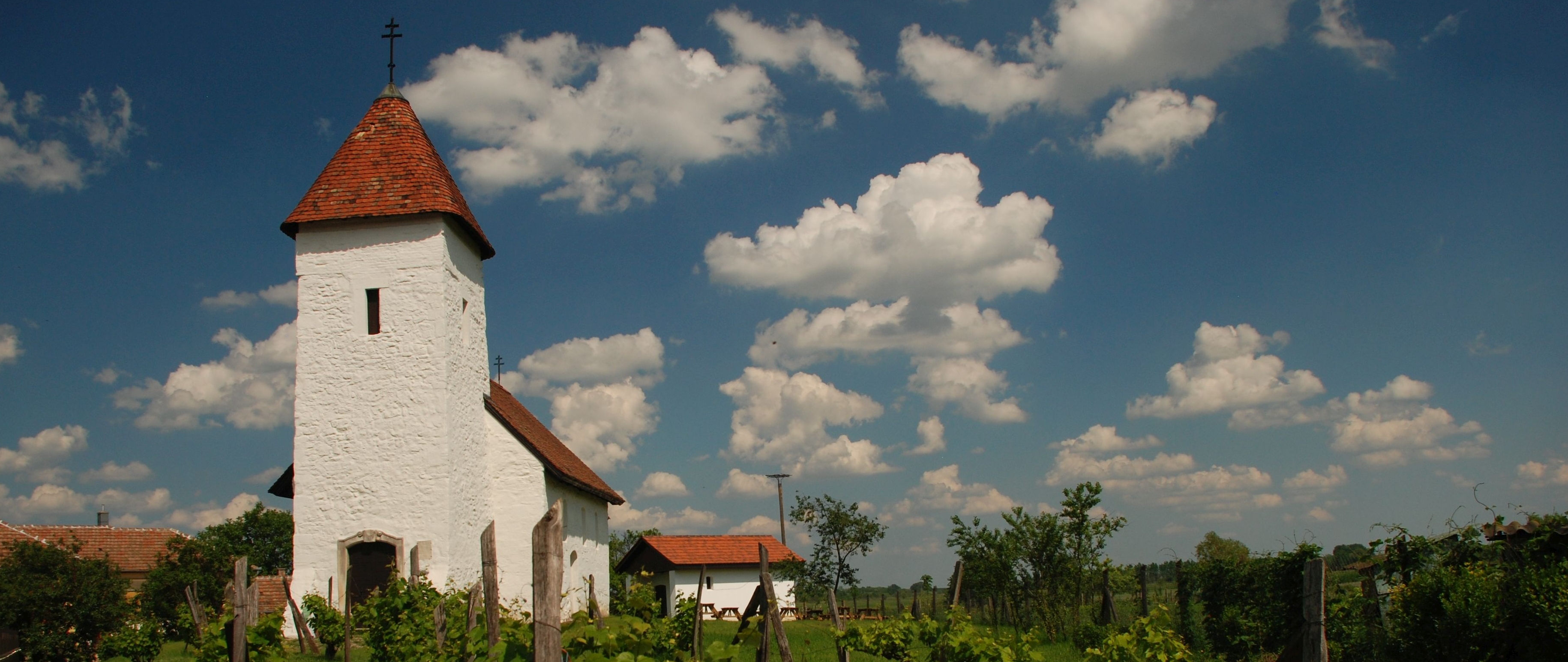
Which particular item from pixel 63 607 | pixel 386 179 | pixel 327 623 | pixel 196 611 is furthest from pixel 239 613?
pixel 63 607

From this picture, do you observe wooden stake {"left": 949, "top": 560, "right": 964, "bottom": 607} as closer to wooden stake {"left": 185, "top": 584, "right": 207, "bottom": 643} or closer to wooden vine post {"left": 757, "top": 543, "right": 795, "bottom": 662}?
wooden vine post {"left": 757, "top": 543, "right": 795, "bottom": 662}

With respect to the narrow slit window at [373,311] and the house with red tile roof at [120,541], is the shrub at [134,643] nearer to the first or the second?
the narrow slit window at [373,311]

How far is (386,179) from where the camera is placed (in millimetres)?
18469

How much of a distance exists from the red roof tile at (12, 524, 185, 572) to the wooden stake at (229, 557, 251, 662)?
36637 millimetres

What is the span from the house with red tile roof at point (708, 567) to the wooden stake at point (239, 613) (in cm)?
3083

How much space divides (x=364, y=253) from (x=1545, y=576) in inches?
724

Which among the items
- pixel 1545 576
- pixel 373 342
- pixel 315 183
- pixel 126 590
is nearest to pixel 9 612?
pixel 126 590

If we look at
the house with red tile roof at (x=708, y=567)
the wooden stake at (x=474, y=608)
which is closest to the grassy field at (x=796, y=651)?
the wooden stake at (x=474, y=608)

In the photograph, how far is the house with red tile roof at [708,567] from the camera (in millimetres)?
40406

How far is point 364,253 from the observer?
18094 mm

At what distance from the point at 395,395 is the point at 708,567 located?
26390 millimetres

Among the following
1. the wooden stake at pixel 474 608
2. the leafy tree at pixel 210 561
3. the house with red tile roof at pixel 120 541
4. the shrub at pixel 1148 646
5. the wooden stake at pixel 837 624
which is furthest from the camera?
the house with red tile roof at pixel 120 541

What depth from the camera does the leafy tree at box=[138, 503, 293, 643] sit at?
29625 millimetres

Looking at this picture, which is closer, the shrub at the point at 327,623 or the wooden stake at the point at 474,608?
the wooden stake at the point at 474,608
